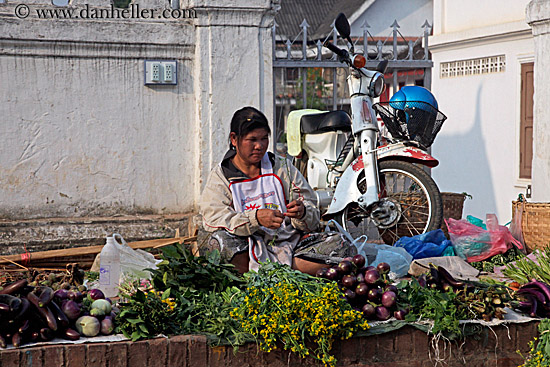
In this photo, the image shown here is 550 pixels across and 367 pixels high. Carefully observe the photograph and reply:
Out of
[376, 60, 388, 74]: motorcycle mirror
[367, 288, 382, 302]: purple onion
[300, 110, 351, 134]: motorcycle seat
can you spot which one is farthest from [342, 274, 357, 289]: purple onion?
[376, 60, 388, 74]: motorcycle mirror

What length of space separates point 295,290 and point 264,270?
355 millimetres

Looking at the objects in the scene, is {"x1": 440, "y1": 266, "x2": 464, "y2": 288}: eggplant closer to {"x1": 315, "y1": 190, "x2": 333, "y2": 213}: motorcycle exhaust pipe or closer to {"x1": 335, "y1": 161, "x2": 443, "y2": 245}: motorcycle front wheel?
{"x1": 335, "y1": 161, "x2": 443, "y2": 245}: motorcycle front wheel

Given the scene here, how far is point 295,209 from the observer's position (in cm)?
424

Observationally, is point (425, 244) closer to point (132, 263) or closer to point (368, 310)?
point (368, 310)

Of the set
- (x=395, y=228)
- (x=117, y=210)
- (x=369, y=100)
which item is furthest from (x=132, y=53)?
(x=395, y=228)

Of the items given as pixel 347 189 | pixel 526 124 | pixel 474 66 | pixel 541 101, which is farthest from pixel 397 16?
pixel 347 189

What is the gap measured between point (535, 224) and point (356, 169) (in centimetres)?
154

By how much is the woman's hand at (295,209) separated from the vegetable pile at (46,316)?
125 centimetres

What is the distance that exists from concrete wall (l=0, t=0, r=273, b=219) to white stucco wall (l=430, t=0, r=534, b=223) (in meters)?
4.51

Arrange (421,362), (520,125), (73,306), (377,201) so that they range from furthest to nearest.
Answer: (520,125), (377,201), (421,362), (73,306)

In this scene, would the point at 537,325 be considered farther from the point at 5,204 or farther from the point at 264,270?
the point at 5,204

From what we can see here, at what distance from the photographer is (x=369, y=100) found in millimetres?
6184

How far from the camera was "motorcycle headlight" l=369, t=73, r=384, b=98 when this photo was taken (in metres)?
6.14

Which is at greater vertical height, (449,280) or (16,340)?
(449,280)
